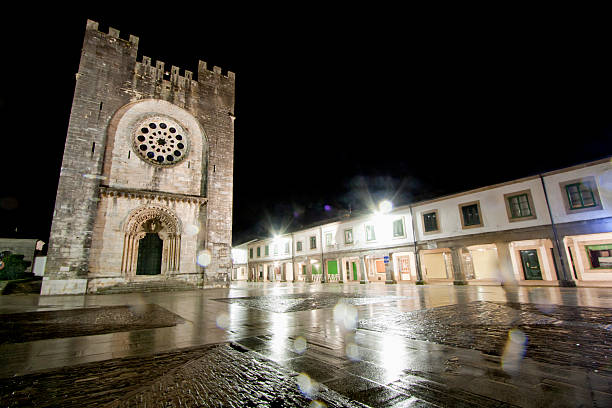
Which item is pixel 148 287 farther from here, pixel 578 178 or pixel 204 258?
pixel 578 178

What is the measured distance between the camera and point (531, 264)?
19734mm

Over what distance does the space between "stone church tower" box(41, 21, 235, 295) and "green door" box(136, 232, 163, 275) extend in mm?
56

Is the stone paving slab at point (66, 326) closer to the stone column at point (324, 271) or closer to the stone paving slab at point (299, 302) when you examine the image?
the stone paving slab at point (299, 302)

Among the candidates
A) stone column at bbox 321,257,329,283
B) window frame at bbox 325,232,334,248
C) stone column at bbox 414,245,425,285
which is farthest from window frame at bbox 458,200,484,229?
stone column at bbox 321,257,329,283

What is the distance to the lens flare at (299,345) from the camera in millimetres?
3256

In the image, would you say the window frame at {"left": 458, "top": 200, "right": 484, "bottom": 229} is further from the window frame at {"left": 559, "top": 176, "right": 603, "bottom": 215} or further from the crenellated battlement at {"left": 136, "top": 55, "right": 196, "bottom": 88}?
the crenellated battlement at {"left": 136, "top": 55, "right": 196, "bottom": 88}

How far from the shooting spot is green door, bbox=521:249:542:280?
63.3 ft

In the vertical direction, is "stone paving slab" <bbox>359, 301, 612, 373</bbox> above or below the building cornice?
below

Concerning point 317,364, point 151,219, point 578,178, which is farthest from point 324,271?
point 317,364

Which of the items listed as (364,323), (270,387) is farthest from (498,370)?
(364,323)

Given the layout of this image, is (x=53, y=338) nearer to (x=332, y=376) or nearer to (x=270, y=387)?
(x=270, y=387)

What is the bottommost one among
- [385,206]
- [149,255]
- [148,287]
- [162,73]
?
[148,287]

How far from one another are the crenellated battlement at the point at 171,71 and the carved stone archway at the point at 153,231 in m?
9.34

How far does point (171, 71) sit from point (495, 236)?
24.6m
